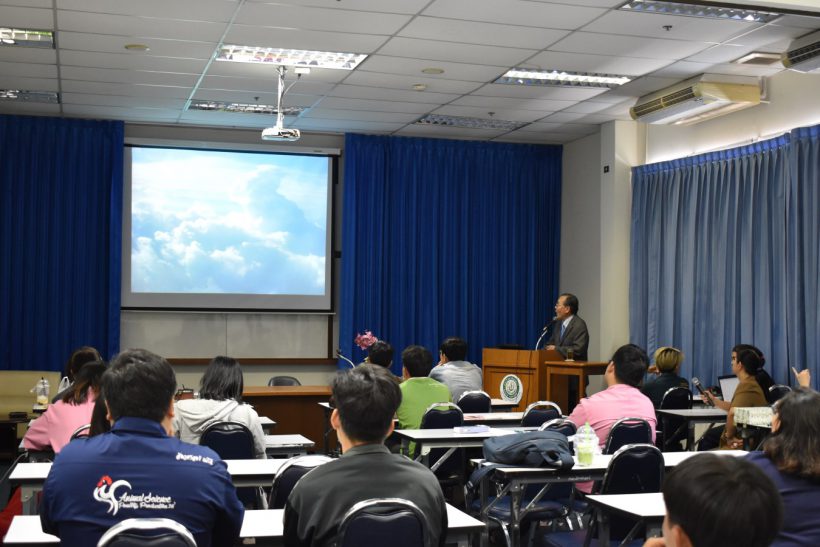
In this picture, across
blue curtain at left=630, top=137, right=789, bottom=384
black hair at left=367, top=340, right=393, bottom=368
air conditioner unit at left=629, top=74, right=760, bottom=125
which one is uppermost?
air conditioner unit at left=629, top=74, right=760, bottom=125

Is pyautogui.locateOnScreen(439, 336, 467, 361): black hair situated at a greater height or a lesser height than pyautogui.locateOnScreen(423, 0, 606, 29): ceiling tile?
lesser

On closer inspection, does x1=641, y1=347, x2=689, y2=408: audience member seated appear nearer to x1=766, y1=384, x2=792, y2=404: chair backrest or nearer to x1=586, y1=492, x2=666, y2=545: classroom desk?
x1=766, y1=384, x2=792, y2=404: chair backrest

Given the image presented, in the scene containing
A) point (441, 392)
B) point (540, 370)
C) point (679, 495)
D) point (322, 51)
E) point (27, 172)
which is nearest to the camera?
point (679, 495)

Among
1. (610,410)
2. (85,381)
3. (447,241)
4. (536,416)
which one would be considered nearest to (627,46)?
(536,416)

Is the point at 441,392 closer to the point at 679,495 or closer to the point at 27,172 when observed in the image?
the point at 679,495

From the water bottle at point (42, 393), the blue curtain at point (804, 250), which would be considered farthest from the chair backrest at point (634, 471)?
the water bottle at point (42, 393)

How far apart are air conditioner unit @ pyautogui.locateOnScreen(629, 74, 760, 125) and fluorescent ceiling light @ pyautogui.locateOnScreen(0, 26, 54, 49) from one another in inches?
213

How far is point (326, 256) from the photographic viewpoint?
11.4 m

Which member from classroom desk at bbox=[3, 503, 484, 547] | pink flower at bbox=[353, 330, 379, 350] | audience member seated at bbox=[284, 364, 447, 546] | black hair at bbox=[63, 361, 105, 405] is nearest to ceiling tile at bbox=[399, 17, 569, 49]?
black hair at bbox=[63, 361, 105, 405]

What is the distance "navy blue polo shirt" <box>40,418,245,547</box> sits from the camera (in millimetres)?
2615

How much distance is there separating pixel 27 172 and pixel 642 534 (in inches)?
333

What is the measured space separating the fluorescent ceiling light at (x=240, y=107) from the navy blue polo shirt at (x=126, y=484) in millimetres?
7571

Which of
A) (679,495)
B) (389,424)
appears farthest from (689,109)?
(679,495)

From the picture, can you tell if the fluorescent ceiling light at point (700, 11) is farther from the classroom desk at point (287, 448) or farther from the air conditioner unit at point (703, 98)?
the classroom desk at point (287, 448)
